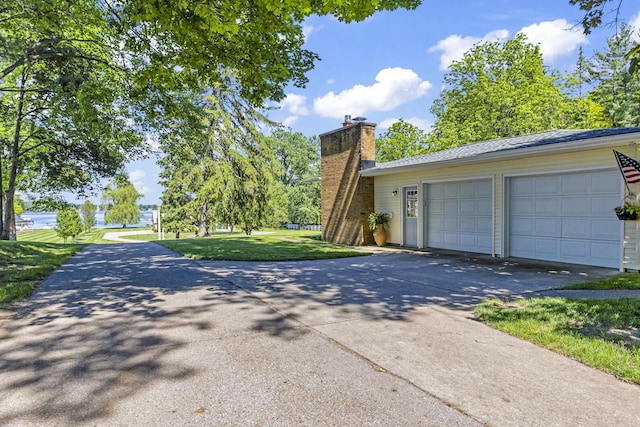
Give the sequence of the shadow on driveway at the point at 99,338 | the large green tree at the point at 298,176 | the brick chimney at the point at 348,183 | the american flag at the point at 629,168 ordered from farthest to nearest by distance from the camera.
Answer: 1. the large green tree at the point at 298,176
2. the brick chimney at the point at 348,183
3. the american flag at the point at 629,168
4. the shadow on driveway at the point at 99,338

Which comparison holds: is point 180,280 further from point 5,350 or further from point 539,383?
point 539,383

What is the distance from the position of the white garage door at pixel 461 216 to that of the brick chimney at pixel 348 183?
2527 millimetres

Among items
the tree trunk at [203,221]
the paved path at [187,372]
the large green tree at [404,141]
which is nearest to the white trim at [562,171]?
the paved path at [187,372]

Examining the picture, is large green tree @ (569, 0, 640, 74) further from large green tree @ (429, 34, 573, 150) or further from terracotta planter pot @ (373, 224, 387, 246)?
large green tree @ (429, 34, 573, 150)

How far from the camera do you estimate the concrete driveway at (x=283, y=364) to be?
99.1 inches

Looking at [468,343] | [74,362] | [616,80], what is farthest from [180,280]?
[616,80]

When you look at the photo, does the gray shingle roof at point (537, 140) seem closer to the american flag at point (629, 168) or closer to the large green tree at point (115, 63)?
the american flag at point (629, 168)

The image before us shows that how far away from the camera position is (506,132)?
2528cm

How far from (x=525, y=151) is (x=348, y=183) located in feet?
22.2

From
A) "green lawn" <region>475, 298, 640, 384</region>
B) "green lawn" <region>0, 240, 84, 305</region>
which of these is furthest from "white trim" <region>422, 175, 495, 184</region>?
"green lawn" <region>0, 240, 84, 305</region>

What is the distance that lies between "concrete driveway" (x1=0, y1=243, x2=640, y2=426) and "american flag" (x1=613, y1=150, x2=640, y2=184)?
3.32 meters

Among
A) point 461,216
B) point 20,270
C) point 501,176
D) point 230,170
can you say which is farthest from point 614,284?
point 230,170

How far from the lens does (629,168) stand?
7312 millimetres

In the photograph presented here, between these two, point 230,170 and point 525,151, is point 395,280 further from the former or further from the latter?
point 230,170
